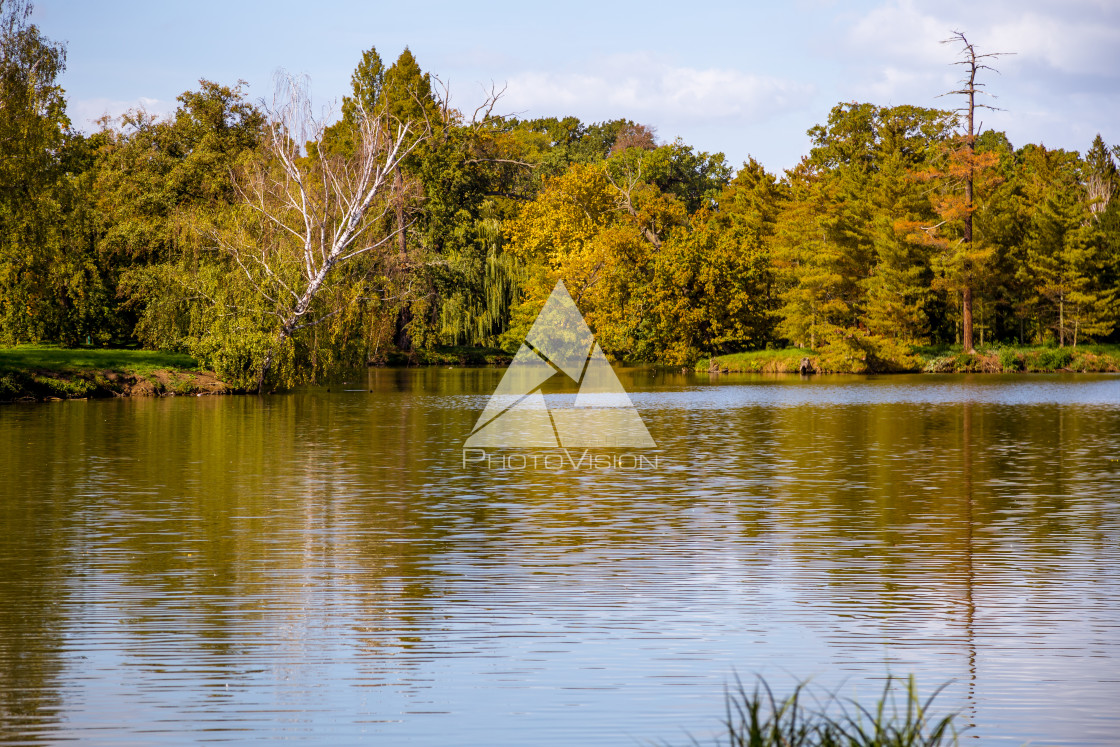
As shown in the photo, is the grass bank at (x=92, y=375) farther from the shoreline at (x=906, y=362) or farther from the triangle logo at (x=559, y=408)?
the triangle logo at (x=559, y=408)

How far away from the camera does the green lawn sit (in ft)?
126

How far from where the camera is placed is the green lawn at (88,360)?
38531 mm

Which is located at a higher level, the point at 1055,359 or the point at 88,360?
the point at 1055,359

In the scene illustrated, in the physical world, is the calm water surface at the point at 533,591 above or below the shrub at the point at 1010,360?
below

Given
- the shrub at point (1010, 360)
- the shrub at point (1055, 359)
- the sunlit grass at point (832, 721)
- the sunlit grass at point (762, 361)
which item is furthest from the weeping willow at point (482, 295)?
the sunlit grass at point (832, 721)

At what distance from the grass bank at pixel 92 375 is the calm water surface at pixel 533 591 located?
15.0m

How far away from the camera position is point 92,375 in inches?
1512

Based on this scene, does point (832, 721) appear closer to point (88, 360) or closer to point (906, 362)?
point (88, 360)

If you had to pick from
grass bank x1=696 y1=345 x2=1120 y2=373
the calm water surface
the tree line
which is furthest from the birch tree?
grass bank x1=696 y1=345 x2=1120 y2=373

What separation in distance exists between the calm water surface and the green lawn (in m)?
16.9

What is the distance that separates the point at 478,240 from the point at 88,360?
1463 inches

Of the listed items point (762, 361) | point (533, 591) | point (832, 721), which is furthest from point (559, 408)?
point (832, 721)

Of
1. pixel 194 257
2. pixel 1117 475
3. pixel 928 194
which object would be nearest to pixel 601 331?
pixel 928 194

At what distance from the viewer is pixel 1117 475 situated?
18.7 metres
